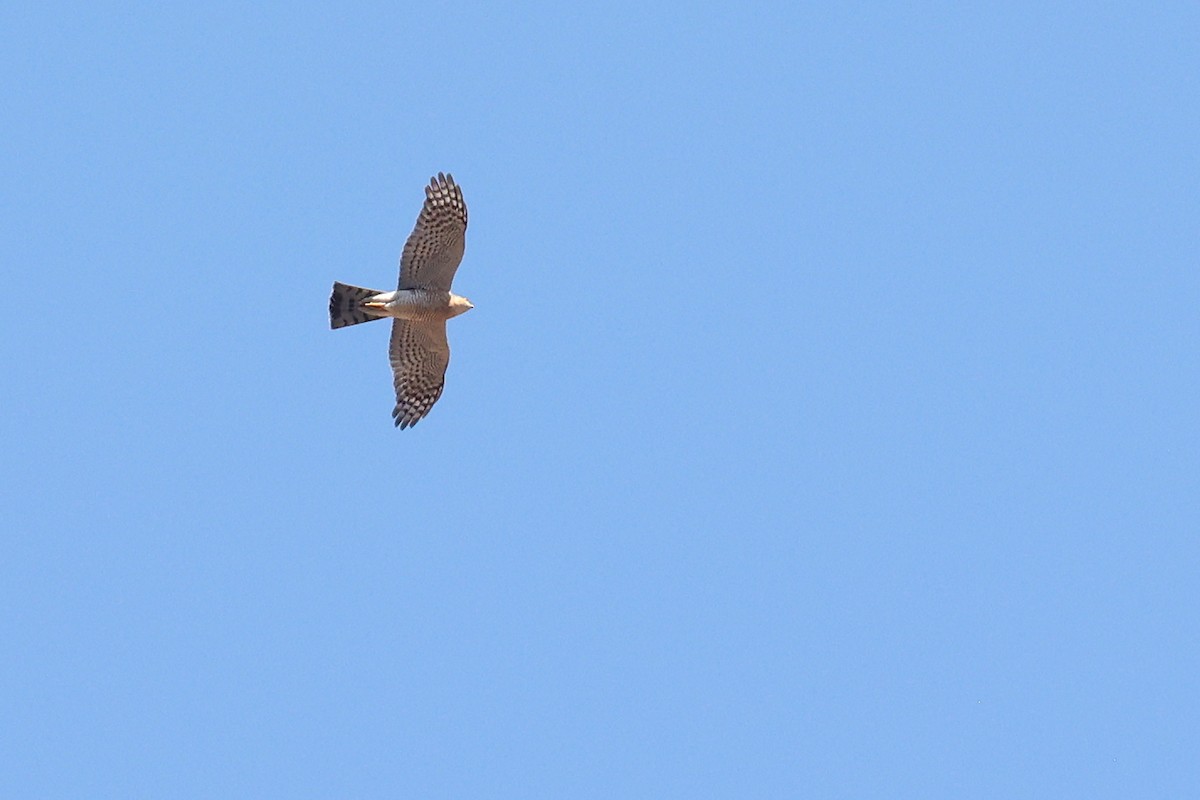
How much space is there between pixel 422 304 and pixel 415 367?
4.68 ft

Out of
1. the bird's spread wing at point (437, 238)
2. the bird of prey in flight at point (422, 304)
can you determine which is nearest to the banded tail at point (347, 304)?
→ the bird of prey in flight at point (422, 304)

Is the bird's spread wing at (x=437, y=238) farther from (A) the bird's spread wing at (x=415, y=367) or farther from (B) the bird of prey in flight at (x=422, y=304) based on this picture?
(A) the bird's spread wing at (x=415, y=367)

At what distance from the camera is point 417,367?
2819 centimetres

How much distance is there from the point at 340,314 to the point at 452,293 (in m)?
1.58

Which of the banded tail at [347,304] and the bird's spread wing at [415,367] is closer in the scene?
the banded tail at [347,304]

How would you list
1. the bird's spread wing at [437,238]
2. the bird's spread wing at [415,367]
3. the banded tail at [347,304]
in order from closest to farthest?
the bird's spread wing at [437,238] → the banded tail at [347,304] → the bird's spread wing at [415,367]

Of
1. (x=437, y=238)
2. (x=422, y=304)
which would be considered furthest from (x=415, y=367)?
(x=437, y=238)

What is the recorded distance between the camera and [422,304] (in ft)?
88.8

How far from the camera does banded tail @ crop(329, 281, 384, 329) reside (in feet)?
88.7

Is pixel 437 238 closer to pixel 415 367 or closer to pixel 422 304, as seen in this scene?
pixel 422 304

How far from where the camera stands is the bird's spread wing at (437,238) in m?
26.6

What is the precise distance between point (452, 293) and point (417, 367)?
4.69 feet

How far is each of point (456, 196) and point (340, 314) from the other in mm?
2347

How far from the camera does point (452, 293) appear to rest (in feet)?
89.8
